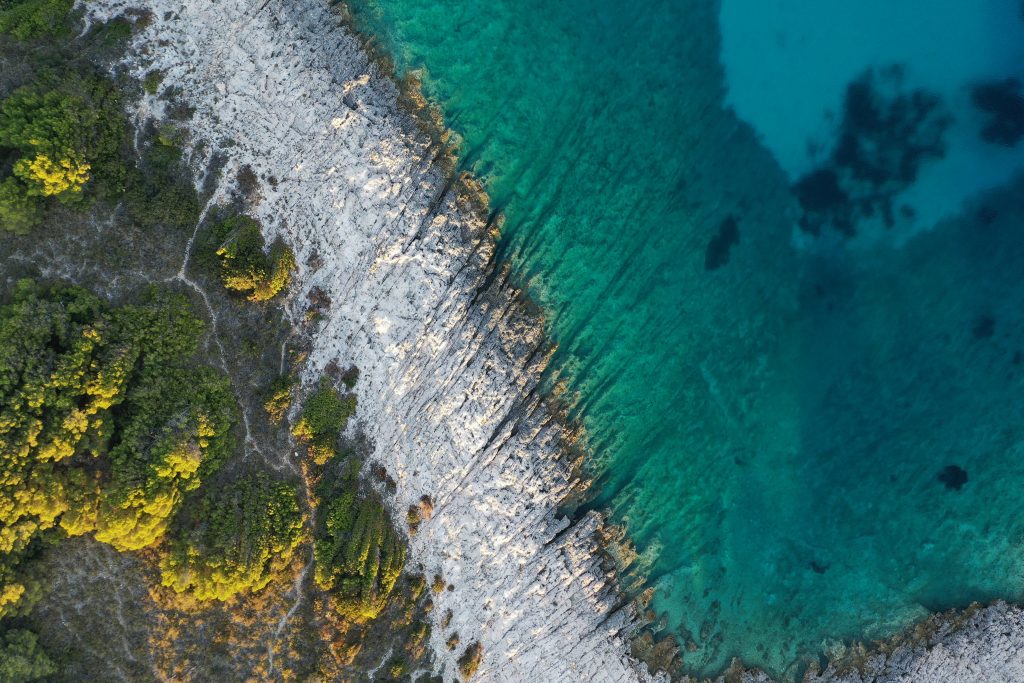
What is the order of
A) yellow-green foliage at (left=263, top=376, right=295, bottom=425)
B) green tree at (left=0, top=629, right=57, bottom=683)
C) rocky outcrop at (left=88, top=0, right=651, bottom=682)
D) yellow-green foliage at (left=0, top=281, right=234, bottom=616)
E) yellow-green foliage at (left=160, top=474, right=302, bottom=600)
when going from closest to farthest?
yellow-green foliage at (left=0, top=281, right=234, bottom=616) < green tree at (left=0, top=629, right=57, bottom=683) < yellow-green foliage at (left=160, top=474, right=302, bottom=600) < yellow-green foliage at (left=263, top=376, right=295, bottom=425) < rocky outcrop at (left=88, top=0, right=651, bottom=682)

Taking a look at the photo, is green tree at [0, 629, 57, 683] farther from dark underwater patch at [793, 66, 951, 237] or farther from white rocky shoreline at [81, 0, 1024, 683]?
dark underwater patch at [793, 66, 951, 237]

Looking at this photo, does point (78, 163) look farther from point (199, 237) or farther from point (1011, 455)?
point (1011, 455)

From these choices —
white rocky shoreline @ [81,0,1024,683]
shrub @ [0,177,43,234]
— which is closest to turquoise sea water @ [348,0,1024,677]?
white rocky shoreline @ [81,0,1024,683]

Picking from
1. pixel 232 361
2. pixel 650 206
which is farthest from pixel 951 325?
pixel 232 361

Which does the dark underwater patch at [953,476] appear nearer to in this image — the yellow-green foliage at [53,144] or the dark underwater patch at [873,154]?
the dark underwater patch at [873,154]

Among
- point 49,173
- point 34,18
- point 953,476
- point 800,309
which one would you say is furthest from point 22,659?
point 953,476

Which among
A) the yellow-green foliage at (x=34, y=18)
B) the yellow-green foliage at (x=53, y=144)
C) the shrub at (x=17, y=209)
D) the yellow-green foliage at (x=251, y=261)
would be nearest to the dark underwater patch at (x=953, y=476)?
the yellow-green foliage at (x=251, y=261)
